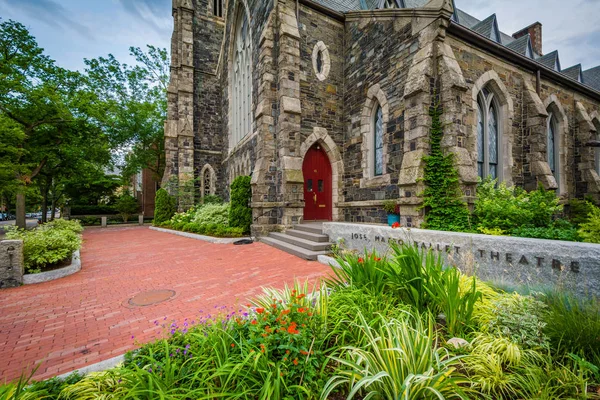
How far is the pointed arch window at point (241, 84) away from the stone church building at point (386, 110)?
0.31 m

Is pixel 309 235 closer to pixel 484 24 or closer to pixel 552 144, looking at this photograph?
pixel 552 144

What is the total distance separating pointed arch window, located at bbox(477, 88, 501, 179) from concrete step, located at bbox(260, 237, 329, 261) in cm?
751

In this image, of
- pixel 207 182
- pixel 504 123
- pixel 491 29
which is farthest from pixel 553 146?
pixel 207 182

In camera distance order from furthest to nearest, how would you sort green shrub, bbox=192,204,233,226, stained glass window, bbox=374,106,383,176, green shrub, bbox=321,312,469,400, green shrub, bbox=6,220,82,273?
green shrub, bbox=192,204,233,226
stained glass window, bbox=374,106,383,176
green shrub, bbox=6,220,82,273
green shrub, bbox=321,312,469,400

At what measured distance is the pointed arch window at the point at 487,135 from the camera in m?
9.62

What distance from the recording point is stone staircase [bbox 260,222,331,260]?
277 inches

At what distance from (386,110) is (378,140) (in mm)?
1290

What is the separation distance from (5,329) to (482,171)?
13067 millimetres

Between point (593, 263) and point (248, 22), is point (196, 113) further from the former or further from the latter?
point (593, 263)

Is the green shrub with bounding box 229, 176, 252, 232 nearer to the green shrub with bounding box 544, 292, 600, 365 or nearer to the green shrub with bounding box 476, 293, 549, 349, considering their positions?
the green shrub with bounding box 476, 293, 549, 349

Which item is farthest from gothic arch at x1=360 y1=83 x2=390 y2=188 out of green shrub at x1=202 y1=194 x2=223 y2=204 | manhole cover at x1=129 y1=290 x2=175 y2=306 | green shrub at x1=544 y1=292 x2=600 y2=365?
green shrub at x1=202 y1=194 x2=223 y2=204

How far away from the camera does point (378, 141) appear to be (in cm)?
997

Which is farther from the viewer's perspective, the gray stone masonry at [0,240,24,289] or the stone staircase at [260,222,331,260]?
the stone staircase at [260,222,331,260]

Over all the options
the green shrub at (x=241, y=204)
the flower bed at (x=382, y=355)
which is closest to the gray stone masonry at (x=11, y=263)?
the flower bed at (x=382, y=355)
